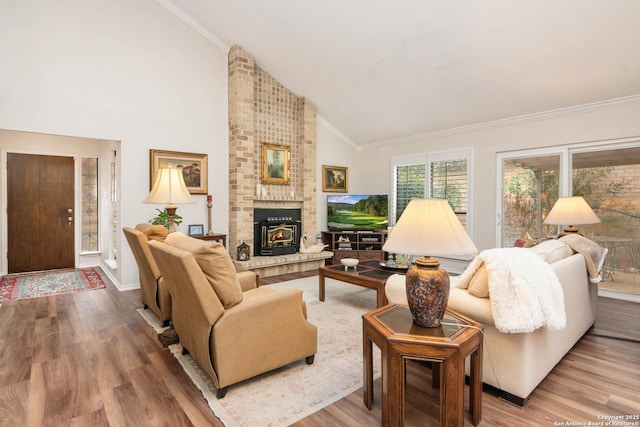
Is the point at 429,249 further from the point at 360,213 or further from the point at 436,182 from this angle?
the point at 360,213

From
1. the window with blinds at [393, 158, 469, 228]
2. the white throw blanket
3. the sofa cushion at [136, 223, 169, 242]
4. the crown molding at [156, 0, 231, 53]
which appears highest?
the crown molding at [156, 0, 231, 53]

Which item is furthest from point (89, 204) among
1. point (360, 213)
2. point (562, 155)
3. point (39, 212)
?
point (562, 155)

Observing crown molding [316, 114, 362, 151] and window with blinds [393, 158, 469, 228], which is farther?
crown molding [316, 114, 362, 151]

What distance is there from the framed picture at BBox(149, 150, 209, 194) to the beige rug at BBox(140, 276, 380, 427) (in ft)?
9.94

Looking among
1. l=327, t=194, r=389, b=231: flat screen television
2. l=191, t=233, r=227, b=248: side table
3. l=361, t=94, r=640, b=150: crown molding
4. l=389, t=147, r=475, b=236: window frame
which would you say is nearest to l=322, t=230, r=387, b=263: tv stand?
A: l=327, t=194, r=389, b=231: flat screen television

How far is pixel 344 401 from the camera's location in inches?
80.4

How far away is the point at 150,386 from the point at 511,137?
18.0ft

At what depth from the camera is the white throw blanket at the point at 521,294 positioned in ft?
5.98

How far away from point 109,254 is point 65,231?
82 centimetres

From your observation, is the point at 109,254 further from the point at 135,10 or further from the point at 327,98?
the point at 327,98

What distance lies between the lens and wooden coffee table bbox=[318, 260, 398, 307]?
3455 millimetres

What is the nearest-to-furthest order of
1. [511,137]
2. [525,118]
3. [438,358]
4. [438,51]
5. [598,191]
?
[438,358] → [438,51] → [598,191] → [525,118] → [511,137]

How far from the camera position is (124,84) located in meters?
4.67

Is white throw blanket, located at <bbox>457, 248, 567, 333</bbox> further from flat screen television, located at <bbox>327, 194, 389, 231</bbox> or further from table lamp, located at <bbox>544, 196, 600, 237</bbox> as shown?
flat screen television, located at <bbox>327, 194, 389, 231</bbox>
